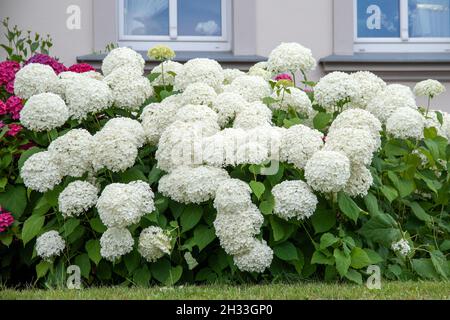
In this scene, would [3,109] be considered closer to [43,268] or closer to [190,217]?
[43,268]

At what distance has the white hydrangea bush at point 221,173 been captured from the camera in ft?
13.7

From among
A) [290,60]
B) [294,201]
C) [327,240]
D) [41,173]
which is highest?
[290,60]

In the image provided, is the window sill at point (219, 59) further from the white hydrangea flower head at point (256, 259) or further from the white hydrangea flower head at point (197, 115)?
the white hydrangea flower head at point (256, 259)

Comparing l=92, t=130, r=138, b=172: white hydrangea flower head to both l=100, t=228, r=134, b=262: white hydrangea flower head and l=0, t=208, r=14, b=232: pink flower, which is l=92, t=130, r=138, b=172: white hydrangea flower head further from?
l=0, t=208, r=14, b=232: pink flower

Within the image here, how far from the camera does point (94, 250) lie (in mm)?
4371

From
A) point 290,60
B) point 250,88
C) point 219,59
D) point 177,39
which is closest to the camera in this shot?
point 250,88

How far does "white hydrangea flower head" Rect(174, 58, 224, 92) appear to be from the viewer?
495 centimetres

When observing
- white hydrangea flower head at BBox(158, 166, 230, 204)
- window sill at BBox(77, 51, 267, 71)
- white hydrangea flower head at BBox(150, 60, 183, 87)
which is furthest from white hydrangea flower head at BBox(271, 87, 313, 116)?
window sill at BBox(77, 51, 267, 71)

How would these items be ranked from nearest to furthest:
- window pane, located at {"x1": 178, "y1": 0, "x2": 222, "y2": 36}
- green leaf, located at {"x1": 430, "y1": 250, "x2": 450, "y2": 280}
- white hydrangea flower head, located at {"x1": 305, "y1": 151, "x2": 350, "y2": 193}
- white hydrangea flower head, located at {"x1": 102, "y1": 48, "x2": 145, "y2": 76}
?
1. white hydrangea flower head, located at {"x1": 305, "y1": 151, "x2": 350, "y2": 193}
2. green leaf, located at {"x1": 430, "y1": 250, "x2": 450, "y2": 280}
3. white hydrangea flower head, located at {"x1": 102, "y1": 48, "x2": 145, "y2": 76}
4. window pane, located at {"x1": 178, "y1": 0, "x2": 222, "y2": 36}

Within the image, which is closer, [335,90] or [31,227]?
[31,227]

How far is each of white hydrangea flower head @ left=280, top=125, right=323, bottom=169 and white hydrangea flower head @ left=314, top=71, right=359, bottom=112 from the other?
432 mm

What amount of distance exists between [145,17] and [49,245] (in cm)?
464

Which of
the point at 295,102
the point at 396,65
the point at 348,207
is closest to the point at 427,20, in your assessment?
the point at 396,65
